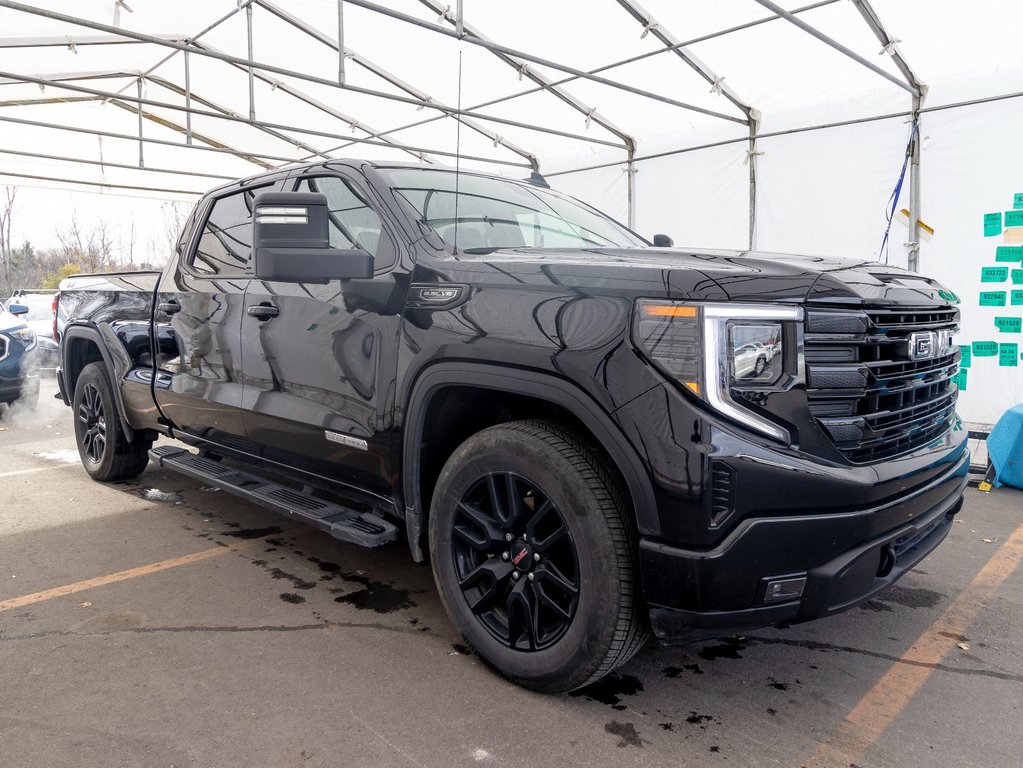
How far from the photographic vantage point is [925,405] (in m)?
2.61

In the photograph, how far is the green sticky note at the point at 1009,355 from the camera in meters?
7.60

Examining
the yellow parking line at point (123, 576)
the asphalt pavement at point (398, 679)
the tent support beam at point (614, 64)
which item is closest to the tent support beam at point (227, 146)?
the tent support beam at point (614, 64)

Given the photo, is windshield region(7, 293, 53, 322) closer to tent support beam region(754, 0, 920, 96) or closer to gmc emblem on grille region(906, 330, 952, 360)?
tent support beam region(754, 0, 920, 96)

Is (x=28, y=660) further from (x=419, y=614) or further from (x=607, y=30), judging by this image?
(x=607, y=30)

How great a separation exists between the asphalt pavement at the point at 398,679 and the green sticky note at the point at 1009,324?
4550 mm

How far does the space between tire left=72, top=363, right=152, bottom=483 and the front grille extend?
4.51 meters

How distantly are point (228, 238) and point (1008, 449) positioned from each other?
17.8ft

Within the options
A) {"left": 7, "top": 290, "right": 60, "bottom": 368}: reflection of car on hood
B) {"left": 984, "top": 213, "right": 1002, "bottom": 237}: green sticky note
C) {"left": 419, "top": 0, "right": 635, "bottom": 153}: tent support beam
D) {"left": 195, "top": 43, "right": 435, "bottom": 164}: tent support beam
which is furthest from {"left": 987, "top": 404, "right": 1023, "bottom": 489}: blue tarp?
{"left": 7, "top": 290, "right": 60, "bottom": 368}: reflection of car on hood

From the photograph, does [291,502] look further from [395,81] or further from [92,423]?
[395,81]

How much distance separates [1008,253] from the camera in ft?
24.7

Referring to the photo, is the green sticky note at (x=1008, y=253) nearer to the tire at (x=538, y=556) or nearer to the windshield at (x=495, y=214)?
the windshield at (x=495, y=214)

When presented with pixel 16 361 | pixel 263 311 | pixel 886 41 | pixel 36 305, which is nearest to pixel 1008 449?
pixel 886 41

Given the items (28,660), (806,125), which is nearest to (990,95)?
(806,125)

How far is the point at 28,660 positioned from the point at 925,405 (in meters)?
3.34
